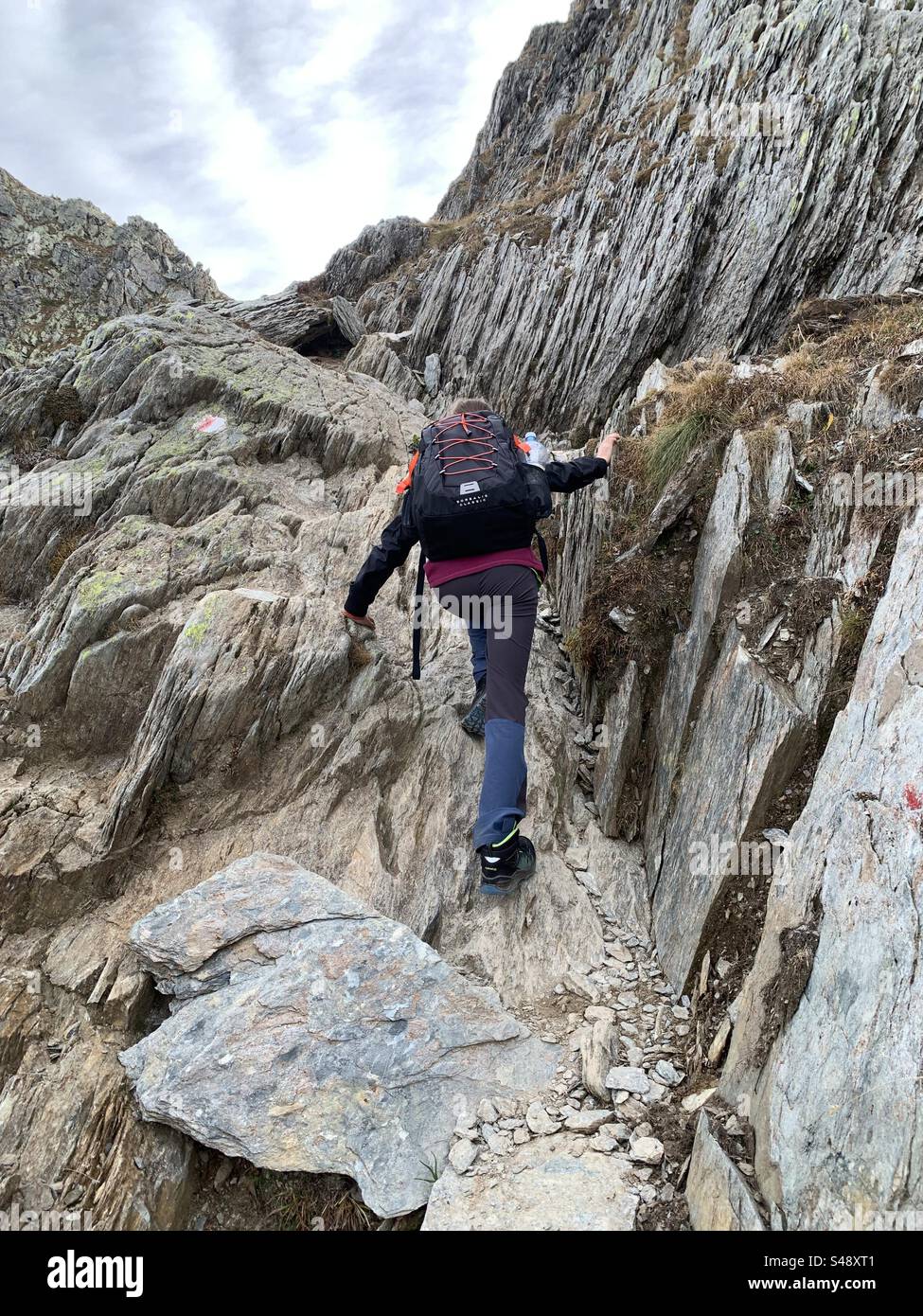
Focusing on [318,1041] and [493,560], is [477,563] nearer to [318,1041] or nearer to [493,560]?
[493,560]

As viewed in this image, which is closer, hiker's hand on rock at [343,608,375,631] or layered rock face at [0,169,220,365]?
hiker's hand on rock at [343,608,375,631]

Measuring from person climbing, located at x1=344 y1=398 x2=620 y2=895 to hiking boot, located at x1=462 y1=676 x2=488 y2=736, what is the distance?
148 centimetres

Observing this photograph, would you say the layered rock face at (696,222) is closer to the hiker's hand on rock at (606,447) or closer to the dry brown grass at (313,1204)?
the hiker's hand on rock at (606,447)

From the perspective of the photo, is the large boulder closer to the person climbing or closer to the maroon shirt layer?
the person climbing

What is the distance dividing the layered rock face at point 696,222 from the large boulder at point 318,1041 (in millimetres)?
19133

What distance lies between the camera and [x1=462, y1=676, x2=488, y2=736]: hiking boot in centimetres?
916

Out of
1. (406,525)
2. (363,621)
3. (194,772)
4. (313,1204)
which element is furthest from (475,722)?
(313,1204)

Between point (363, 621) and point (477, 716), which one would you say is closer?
point (477, 716)

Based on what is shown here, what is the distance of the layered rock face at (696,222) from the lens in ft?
62.5

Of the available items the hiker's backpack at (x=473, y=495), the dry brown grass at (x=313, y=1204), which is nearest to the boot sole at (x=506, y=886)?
the dry brown grass at (x=313, y=1204)

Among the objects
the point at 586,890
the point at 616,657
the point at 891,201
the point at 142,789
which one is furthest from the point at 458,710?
the point at 891,201

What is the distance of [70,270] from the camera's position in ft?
241

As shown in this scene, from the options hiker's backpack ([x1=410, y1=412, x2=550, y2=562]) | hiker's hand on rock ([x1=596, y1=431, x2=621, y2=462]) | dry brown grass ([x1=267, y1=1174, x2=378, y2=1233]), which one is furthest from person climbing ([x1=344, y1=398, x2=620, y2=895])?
dry brown grass ([x1=267, y1=1174, x2=378, y2=1233])

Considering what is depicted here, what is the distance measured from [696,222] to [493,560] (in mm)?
20006
